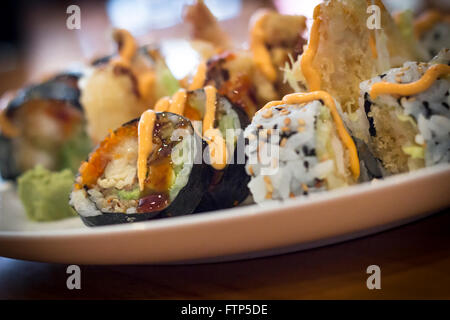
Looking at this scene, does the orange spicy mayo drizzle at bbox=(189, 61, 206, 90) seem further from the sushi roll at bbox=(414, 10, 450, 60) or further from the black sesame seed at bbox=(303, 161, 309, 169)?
the sushi roll at bbox=(414, 10, 450, 60)

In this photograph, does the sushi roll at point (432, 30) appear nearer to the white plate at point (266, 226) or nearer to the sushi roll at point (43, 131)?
the white plate at point (266, 226)

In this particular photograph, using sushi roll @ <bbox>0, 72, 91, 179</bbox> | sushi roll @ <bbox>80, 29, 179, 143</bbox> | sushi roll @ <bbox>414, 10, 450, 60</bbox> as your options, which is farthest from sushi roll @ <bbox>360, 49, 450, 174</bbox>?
sushi roll @ <bbox>0, 72, 91, 179</bbox>

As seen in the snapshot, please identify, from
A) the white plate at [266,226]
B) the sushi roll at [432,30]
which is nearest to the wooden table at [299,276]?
the white plate at [266,226]

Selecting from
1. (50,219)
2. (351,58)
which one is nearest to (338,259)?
(351,58)

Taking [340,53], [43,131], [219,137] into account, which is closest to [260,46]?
[340,53]

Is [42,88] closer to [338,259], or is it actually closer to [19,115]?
[19,115]

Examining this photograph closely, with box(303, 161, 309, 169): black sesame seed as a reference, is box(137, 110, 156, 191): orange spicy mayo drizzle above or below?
above

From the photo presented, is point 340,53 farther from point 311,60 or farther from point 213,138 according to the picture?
point 213,138
